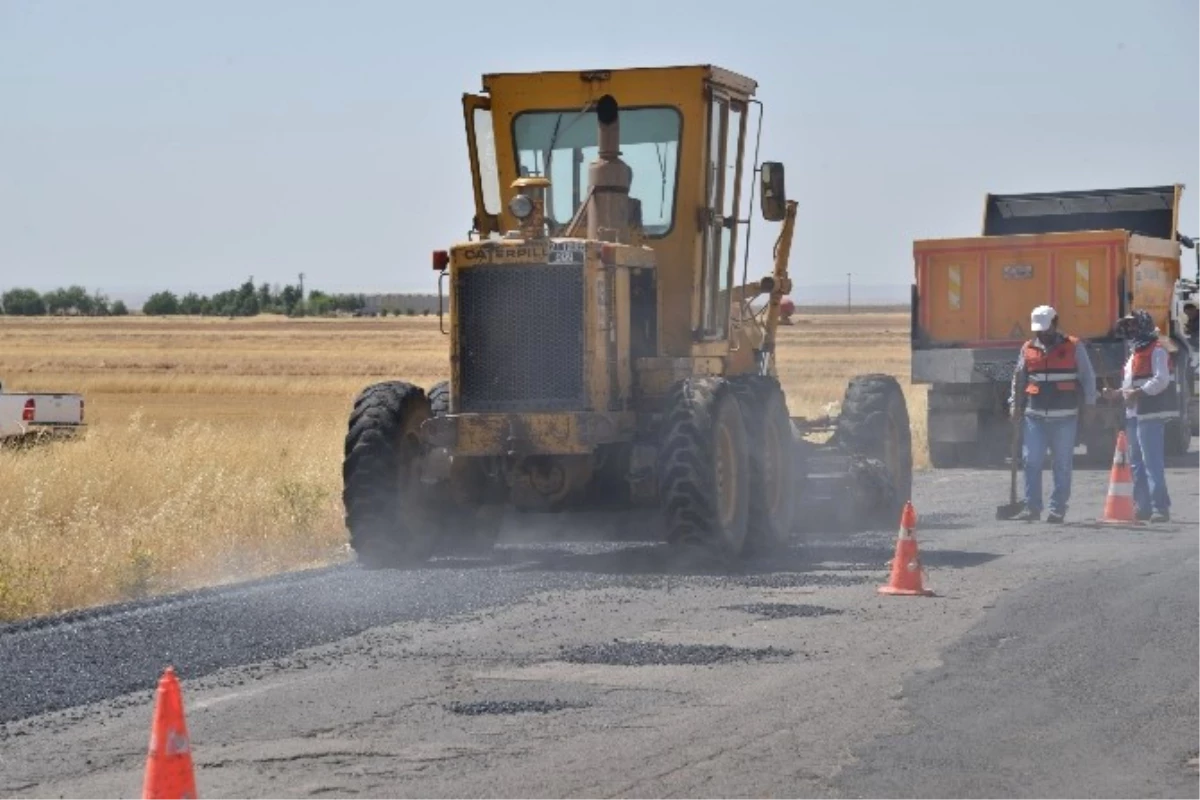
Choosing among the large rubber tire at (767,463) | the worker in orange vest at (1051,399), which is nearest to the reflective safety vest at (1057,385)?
the worker in orange vest at (1051,399)

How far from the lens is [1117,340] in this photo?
25078 mm

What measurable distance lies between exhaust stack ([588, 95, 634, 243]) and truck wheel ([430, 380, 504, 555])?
171 cm

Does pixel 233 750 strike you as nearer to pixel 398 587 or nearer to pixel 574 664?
pixel 574 664

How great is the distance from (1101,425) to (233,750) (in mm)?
18529

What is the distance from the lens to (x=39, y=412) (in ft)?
87.9

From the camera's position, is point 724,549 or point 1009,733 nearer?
point 1009,733

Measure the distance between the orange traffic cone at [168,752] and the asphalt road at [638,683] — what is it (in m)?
1.68

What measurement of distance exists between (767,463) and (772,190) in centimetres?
202

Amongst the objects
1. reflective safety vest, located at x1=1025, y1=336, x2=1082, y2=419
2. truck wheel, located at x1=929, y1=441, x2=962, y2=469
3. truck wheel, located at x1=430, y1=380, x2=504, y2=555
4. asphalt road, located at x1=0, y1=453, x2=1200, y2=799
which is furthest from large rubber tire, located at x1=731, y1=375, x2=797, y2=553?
truck wheel, located at x1=929, y1=441, x2=962, y2=469

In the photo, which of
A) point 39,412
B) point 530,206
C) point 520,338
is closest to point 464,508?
point 520,338

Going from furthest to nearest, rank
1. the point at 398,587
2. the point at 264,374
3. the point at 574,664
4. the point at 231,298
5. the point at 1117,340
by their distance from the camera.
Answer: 1. the point at 231,298
2. the point at 264,374
3. the point at 1117,340
4. the point at 398,587
5. the point at 574,664

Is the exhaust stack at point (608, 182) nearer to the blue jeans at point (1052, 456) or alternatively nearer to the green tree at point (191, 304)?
the blue jeans at point (1052, 456)

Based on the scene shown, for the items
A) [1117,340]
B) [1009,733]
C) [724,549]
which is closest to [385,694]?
[1009,733]

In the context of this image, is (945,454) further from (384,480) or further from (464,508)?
(384,480)
